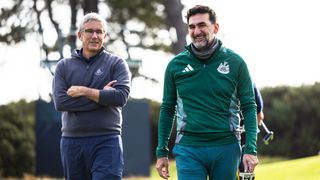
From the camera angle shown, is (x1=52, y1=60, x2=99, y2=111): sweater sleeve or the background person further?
(x1=52, y1=60, x2=99, y2=111): sweater sleeve

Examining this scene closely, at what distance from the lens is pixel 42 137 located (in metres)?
16.4

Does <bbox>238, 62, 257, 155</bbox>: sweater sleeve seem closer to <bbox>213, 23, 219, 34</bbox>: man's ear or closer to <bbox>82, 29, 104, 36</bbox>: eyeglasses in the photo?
<bbox>213, 23, 219, 34</bbox>: man's ear

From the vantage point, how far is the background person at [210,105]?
5.00 metres

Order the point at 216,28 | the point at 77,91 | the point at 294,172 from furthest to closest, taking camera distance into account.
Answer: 1. the point at 294,172
2. the point at 77,91
3. the point at 216,28

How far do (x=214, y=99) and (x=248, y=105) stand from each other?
24 centimetres

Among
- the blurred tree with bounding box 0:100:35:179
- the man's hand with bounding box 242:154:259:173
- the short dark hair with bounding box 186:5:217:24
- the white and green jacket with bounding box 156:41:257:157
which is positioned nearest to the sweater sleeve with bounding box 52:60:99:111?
the white and green jacket with bounding box 156:41:257:157

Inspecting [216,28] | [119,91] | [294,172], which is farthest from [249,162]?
[294,172]

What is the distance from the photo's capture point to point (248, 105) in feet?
16.5

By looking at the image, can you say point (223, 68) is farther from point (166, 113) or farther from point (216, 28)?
point (166, 113)

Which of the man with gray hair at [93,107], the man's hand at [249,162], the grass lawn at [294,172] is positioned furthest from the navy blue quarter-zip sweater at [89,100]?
the grass lawn at [294,172]

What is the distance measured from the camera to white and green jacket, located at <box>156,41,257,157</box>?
5008 mm

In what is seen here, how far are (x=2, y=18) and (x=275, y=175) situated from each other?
13.7m

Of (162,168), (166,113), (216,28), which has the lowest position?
(162,168)

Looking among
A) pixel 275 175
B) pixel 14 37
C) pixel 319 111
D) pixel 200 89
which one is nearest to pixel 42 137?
pixel 275 175
